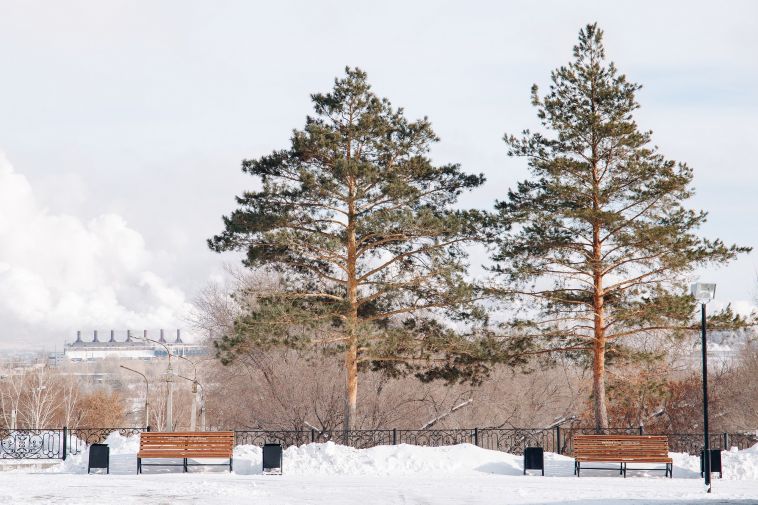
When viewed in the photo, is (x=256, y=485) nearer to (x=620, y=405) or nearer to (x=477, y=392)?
(x=477, y=392)

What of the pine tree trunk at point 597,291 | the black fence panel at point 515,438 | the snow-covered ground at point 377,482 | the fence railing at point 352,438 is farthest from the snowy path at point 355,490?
the black fence panel at point 515,438

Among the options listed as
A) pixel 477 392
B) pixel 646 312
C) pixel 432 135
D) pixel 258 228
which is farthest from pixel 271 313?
pixel 477 392

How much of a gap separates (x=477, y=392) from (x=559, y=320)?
20392 millimetres

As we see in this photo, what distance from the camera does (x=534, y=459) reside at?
2048 cm

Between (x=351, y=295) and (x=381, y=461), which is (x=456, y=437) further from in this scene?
(x=381, y=461)

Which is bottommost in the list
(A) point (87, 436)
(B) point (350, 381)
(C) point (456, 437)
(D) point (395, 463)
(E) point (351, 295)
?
(C) point (456, 437)

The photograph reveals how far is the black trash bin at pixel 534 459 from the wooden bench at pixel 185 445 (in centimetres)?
647

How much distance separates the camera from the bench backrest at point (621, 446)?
20344mm

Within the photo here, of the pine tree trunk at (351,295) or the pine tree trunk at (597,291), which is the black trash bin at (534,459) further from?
the pine tree trunk at (351,295)

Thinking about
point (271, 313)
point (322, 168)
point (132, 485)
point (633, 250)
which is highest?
point (322, 168)

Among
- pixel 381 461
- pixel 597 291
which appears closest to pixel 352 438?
pixel 381 461

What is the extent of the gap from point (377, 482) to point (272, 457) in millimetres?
2739

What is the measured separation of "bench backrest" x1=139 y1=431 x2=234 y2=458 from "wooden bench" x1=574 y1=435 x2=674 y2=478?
25.2 feet

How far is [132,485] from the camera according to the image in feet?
56.2
